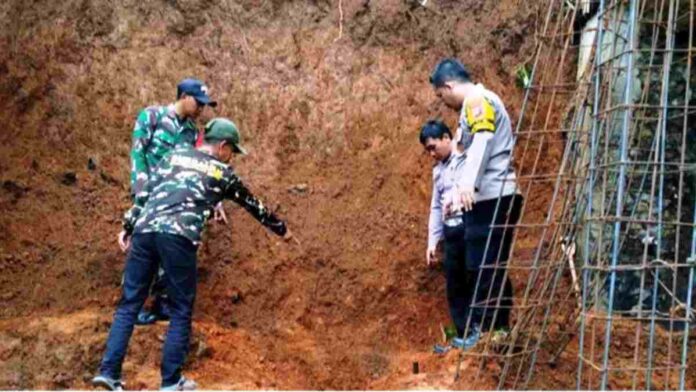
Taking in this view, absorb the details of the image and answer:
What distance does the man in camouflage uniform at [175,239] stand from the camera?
19.6 ft

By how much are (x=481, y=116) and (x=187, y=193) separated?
174 centimetres

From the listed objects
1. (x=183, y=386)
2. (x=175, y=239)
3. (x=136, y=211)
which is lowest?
(x=183, y=386)

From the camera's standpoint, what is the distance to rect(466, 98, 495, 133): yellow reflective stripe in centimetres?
638

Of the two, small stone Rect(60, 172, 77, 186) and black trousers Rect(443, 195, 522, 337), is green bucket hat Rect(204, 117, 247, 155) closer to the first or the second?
black trousers Rect(443, 195, 522, 337)

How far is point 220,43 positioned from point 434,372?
367cm

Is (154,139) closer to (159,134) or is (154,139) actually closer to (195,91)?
(159,134)

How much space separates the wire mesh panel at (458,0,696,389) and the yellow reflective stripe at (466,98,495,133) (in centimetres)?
19

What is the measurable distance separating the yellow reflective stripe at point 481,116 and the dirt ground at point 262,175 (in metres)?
1.43

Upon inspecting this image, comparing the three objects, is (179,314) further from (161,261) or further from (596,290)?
(596,290)

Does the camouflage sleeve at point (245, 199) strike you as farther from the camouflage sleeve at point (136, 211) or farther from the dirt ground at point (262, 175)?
the dirt ground at point (262, 175)

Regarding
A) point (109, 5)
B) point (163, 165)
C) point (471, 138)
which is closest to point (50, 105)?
point (109, 5)

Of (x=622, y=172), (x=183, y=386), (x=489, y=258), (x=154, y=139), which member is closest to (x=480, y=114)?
(x=489, y=258)

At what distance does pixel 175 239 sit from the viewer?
236 inches

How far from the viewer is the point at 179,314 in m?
6.00
